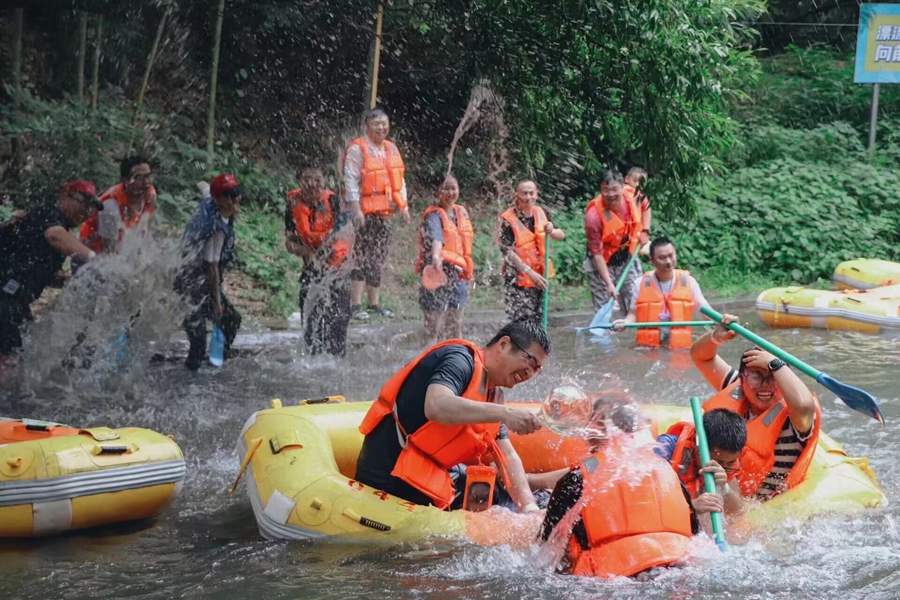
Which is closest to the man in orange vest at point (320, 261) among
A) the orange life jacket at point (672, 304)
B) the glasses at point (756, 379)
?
the orange life jacket at point (672, 304)

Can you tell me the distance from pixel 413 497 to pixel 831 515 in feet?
6.04

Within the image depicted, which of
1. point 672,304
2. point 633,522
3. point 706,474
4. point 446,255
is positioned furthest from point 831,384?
point 446,255

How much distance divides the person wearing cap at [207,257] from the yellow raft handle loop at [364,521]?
3.85 metres

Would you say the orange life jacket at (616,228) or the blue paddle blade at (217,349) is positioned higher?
the orange life jacket at (616,228)

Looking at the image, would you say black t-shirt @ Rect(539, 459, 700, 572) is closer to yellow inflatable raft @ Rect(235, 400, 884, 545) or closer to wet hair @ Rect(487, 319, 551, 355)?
yellow inflatable raft @ Rect(235, 400, 884, 545)

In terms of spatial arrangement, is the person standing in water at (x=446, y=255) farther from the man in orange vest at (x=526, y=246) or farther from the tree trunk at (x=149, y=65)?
the tree trunk at (x=149, y=65)

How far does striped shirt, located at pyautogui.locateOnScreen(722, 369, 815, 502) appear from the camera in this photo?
4.98 m

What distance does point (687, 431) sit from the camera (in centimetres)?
483

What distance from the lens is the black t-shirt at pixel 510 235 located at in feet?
29.9

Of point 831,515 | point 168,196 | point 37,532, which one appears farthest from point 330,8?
point 831,515

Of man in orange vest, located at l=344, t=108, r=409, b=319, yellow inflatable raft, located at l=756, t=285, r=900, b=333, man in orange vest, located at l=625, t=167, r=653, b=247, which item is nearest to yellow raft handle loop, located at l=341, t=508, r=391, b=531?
man in orange vest, located at l=344, t=108, r=409, b=319

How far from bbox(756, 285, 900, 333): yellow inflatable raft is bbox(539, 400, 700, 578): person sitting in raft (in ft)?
22.1

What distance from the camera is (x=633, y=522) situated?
3867 millimetres

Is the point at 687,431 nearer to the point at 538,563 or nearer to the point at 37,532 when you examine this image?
the point at 538,563
